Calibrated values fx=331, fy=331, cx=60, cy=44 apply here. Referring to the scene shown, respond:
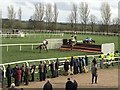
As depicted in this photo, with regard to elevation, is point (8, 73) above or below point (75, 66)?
above

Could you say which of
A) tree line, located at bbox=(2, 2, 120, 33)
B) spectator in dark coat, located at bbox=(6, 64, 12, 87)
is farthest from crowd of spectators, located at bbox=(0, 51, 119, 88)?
tree line, located at bbox=(2, 2, 120, 33)

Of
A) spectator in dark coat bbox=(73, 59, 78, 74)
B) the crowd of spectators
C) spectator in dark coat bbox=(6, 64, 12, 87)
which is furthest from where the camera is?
spectator in dark coat bbox=(73, 59, 78, 74)

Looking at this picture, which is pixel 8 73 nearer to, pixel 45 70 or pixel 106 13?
pixel 45 70

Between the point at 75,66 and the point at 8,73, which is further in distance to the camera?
the point at 75,66

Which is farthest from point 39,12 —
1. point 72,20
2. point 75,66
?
point 75,66

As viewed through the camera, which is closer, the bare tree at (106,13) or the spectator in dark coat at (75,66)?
the spectator in dark coat at (75,66)

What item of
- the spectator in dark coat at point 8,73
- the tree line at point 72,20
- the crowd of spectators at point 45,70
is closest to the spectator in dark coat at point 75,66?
the crowd of spectators at point 45,70

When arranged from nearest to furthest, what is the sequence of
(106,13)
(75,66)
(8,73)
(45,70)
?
1. (8,73)
2. (45,70)
3. (75,66)
4. (106,13)

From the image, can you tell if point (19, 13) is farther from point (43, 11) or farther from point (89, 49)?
point (89, 49)

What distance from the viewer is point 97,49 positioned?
2947 cm

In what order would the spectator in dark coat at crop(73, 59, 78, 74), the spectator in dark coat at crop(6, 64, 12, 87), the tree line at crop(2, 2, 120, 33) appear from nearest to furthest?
the spectator in dark coat at crop(6, 64, 12, 87) → the spectator in dark coat at crop(73, 59, 78, 74) → the tree line at crop(2, 2, 120, 33)

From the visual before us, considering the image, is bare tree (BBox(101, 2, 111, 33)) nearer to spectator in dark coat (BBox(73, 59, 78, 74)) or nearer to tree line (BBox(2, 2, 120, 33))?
tree line (BBox(2, 2, 120, 33))

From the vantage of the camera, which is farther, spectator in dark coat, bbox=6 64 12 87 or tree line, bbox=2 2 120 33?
tree line, bbox=2 2 120 33

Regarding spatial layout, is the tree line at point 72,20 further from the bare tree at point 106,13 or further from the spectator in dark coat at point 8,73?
the spectator in dark coat at point 8,73
